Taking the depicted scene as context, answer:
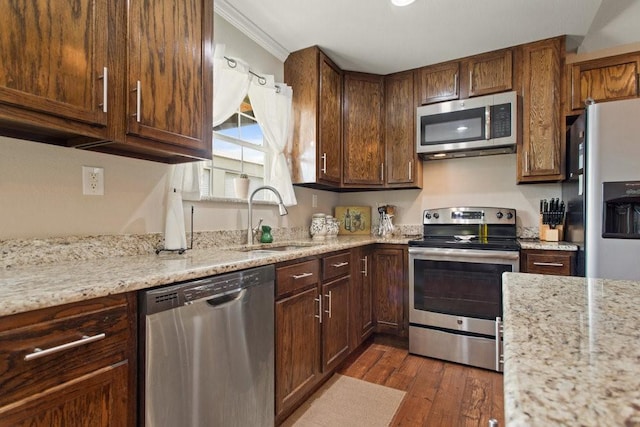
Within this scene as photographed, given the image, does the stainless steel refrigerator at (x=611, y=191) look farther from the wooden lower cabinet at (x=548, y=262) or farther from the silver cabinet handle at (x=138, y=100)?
the silver cabinet handle at (x=138, y=100)

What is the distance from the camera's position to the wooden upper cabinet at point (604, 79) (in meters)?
2.27

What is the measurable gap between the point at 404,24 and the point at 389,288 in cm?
202

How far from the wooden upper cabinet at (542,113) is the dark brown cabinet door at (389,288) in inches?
47.9

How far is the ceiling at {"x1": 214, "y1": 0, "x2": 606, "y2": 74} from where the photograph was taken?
2066mm

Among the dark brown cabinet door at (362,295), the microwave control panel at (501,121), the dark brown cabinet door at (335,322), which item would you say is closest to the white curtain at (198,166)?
the dark brown cabinet door at (335,322)

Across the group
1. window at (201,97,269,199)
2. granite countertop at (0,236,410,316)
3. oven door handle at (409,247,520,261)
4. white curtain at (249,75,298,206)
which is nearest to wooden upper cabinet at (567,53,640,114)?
oven door handle at (409,247,520,261)

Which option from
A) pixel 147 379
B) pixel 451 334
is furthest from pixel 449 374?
pixel 147 379

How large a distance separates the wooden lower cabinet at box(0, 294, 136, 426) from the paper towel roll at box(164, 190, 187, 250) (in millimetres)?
676

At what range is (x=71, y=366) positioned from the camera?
844 mm

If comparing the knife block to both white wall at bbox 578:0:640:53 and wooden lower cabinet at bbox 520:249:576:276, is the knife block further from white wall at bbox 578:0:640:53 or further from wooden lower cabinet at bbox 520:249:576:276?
white wall at bbox 578:0:640:53

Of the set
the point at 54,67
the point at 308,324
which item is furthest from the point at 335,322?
the point at 54,67

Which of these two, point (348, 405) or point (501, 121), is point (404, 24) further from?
point (348, 405)

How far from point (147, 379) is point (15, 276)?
0.52 metres

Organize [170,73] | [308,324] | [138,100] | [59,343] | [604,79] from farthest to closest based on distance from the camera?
[604,79] → [308,324] → [170,73] → [138,100] → [59,343]
